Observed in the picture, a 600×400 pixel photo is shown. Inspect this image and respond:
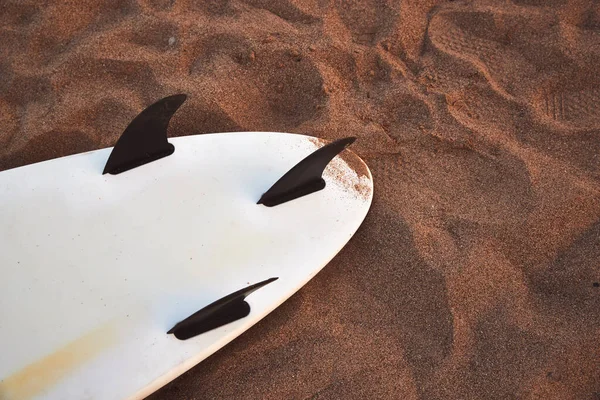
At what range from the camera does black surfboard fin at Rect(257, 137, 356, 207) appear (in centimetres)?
151

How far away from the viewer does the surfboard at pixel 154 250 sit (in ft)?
4.22

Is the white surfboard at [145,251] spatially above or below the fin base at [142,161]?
below

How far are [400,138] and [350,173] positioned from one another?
228 mm

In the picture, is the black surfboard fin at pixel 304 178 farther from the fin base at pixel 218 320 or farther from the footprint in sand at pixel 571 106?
the footprint in sand at pixel 571 106

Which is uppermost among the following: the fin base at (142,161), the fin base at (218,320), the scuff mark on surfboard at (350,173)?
the scuff mark on surfboard at (350,173)

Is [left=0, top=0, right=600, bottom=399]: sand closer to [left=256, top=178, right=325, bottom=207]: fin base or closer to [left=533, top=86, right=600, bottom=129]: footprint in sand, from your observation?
[left=533, top=86, right=600, bottom=129]: footprint in sand

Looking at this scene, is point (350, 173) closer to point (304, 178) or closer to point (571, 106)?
point (304, 178)

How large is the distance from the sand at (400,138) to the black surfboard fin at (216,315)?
0.39ft

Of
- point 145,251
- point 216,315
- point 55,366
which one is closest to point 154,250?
point 145,251

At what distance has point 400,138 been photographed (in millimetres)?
1801

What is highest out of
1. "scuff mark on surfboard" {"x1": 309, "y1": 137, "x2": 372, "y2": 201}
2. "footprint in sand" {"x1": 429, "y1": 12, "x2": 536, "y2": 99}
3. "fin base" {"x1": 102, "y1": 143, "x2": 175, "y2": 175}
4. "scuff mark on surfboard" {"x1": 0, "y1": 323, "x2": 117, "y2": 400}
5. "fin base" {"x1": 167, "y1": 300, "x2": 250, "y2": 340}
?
"footprint in sand" {"x1": 429, "y1": 12, "x2": 536, "y2": 99}

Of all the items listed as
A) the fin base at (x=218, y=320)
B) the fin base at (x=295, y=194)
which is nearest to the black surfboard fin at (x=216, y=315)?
the fin base at (x=218, y=320)

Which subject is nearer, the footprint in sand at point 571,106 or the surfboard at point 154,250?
the surfboard at point 154,250

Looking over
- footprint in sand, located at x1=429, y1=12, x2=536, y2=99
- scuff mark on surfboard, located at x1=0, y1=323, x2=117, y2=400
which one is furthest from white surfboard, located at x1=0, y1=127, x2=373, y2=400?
footprint in sand, located at x1=429, y1=12, x2=536, y2=99
